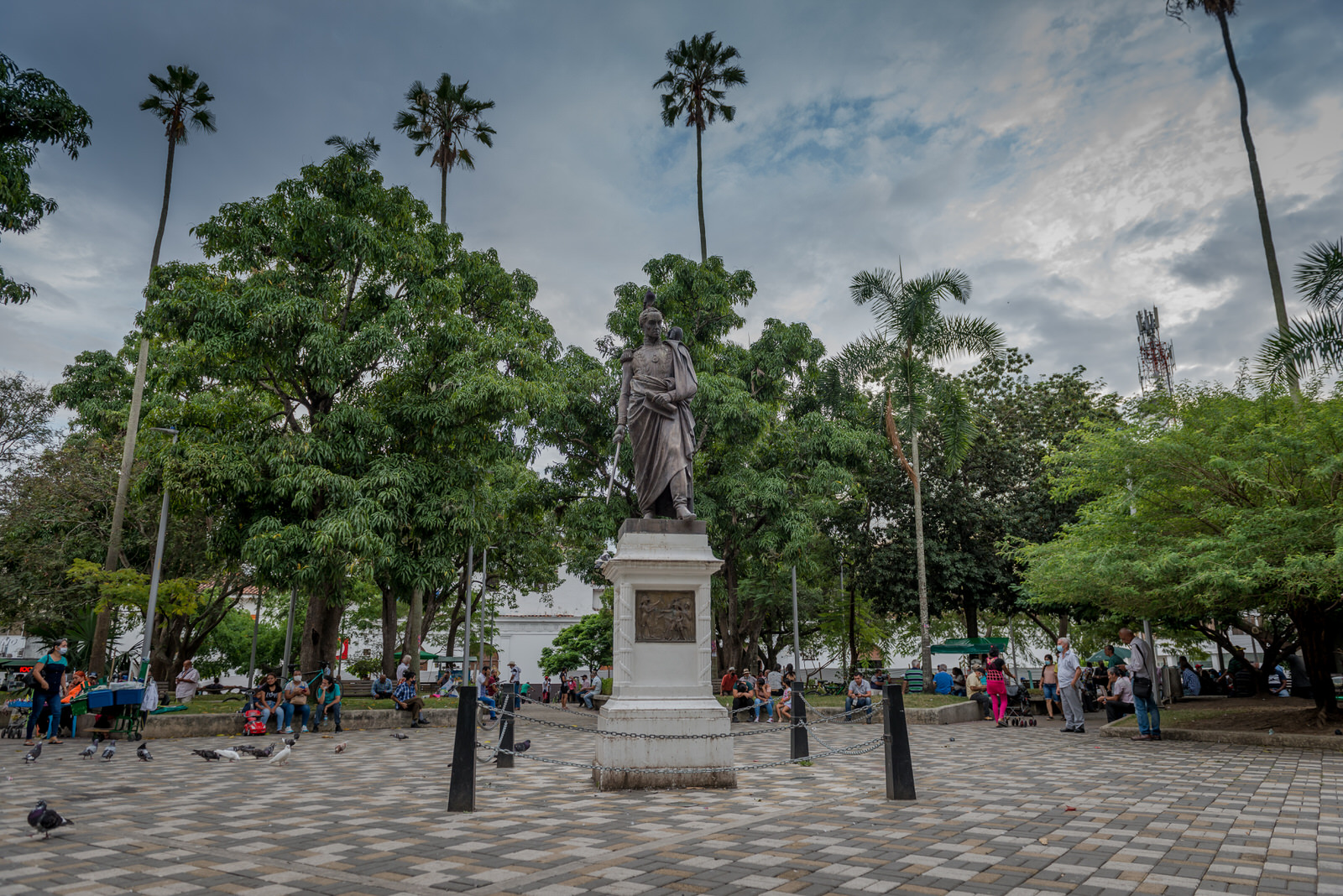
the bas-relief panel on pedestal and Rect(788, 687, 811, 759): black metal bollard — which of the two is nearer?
the bas-relief panel on pedestal

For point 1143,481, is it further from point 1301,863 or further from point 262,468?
point 262,468

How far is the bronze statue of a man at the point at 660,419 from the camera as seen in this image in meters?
9.28

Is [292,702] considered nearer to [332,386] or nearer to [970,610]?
[332,386]

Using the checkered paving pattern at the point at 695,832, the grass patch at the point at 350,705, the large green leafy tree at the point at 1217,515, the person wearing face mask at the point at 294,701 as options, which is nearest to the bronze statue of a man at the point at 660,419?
the checkered paving pattern at the point at 695,832

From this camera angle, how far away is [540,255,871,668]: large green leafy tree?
69.3ft

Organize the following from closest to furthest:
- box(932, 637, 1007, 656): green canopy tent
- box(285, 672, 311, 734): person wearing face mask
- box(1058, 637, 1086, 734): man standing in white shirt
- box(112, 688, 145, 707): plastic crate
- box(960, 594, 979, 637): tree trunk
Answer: box(112, 688, 145, 707): plastic crate, box(1058, 637, 1086, 734): man standing in white shirt, box(285, 672, 311, 734): person wearing face mask, box(932, 637, 1007, 656): green canopy tent, box(960, 594, 979, 637): tree trunk

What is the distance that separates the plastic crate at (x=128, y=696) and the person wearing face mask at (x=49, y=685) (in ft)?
2.76

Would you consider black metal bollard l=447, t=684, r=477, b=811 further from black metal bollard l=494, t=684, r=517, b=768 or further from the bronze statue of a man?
the bronze statue of a man

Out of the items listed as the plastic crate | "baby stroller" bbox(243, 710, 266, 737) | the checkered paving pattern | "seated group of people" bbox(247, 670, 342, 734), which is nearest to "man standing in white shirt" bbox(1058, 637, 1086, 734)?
the checkered paving pattern

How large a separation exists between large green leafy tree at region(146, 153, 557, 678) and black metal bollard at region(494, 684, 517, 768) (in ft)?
22.4

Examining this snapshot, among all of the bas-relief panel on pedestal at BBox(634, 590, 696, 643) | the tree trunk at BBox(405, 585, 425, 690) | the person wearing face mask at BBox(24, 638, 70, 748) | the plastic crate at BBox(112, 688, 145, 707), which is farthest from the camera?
the tree trunk at BBox(405, 585, 425, 690)

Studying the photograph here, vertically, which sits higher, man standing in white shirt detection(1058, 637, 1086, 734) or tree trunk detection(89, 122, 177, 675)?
tree trunk detection(89, 122, 177, 675)

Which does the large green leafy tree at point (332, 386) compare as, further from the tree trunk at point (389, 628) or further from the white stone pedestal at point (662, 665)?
the white stone pedestal at point (662, 665)

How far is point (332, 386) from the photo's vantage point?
55.7 feet
